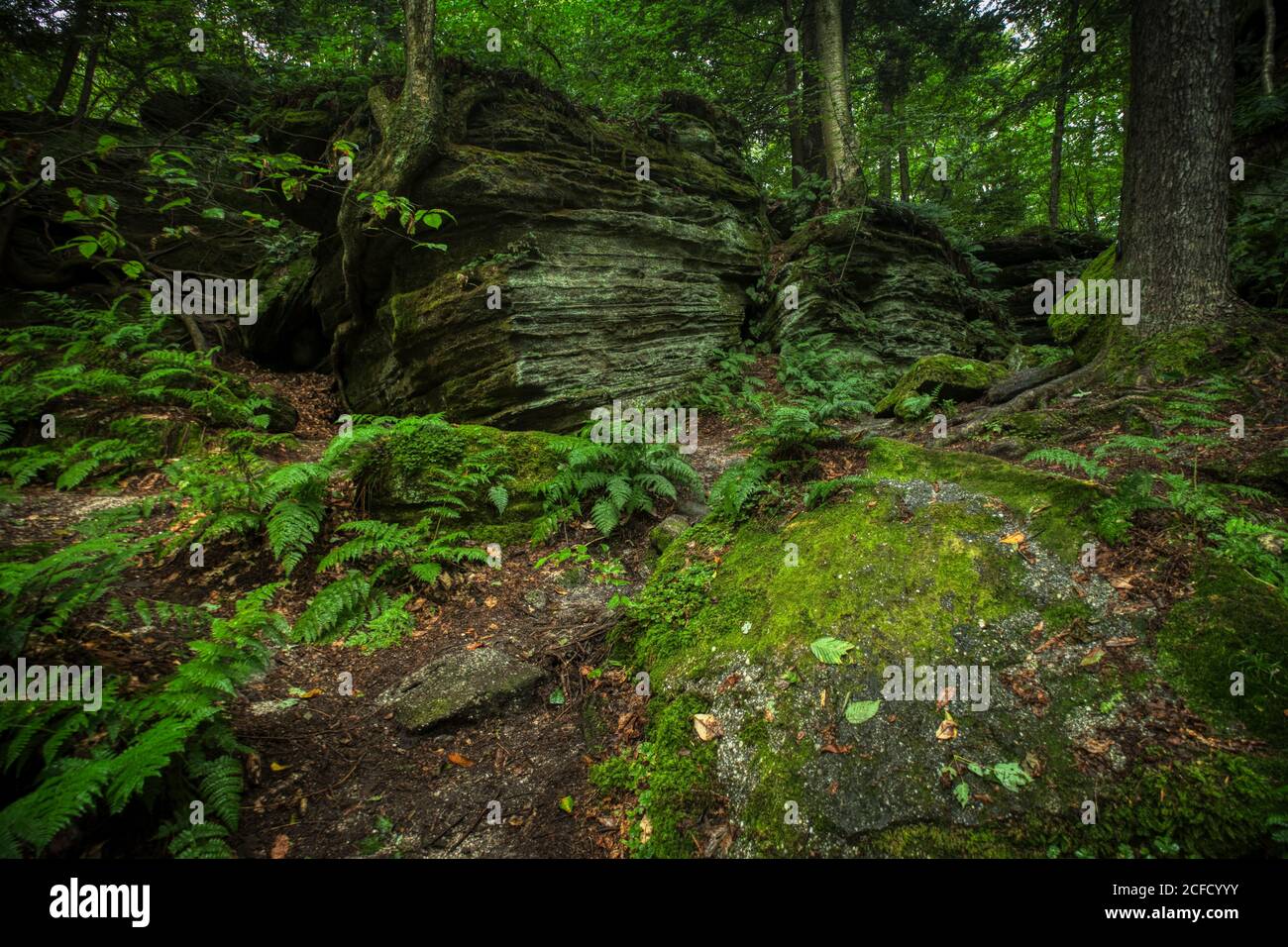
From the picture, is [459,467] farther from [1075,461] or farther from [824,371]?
[824,371]

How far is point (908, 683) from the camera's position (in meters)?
2.90

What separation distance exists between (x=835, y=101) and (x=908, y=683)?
47.3 ft

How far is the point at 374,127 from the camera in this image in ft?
31.5

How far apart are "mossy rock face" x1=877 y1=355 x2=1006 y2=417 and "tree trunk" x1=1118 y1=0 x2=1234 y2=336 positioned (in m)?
1.76

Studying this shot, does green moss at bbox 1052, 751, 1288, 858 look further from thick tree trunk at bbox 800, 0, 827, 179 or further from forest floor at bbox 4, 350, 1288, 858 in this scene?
thick tree trunk at bbox 800, 0, 827, 179

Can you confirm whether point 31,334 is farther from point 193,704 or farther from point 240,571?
point 193,704

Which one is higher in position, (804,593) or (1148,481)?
(1148,481)

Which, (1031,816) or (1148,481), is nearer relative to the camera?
(1031,816)

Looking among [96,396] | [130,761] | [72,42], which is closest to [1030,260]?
[130,761]

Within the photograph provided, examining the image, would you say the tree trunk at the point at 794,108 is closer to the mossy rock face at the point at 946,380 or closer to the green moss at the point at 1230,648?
the mossy rock face at the point at 946,380

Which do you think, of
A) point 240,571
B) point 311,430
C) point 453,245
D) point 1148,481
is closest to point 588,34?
point 453,245

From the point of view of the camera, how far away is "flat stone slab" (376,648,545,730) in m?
3.65

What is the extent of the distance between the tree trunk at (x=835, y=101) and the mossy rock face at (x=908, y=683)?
1146 centimetres

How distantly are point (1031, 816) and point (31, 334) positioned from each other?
14511 mm
